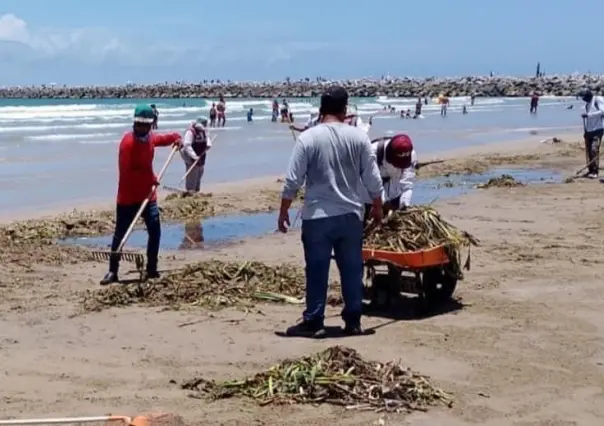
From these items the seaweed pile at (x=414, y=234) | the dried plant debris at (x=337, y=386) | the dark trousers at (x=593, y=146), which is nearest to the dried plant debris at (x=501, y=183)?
the dark trousers at (x=593, y=146)

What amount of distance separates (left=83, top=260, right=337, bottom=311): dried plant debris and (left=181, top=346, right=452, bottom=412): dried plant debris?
2.51 metres

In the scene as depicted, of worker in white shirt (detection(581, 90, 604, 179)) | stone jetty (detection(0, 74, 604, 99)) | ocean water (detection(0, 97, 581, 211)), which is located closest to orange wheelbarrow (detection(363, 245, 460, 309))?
ocean water (detection(0, 97, 581, 211))

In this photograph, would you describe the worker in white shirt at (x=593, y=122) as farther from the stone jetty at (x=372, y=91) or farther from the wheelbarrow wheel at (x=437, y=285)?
the stone jetty at (x=372, y=91)

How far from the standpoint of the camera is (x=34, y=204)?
1756cm

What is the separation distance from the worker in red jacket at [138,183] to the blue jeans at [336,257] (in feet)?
9.14

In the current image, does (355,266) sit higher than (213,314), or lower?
higher

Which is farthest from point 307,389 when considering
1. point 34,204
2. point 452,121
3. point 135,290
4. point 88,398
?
point 452,121

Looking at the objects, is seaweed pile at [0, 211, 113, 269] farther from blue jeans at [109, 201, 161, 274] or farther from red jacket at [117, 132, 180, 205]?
red jacket at [117, 132, 180, 205]

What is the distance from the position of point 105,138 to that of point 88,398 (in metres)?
32.1

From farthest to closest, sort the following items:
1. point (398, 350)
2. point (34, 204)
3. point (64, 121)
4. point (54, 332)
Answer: point (64, 121), point (34, 204), point (54, 332), point (398, 350)

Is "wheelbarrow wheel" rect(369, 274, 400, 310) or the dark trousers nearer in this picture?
"wheelbarrow wheel" rect(369, 274, 400, 310)

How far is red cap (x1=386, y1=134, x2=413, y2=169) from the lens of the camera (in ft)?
28.3

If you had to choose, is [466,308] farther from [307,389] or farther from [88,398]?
[88,398]

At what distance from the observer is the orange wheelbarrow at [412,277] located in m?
7.98
